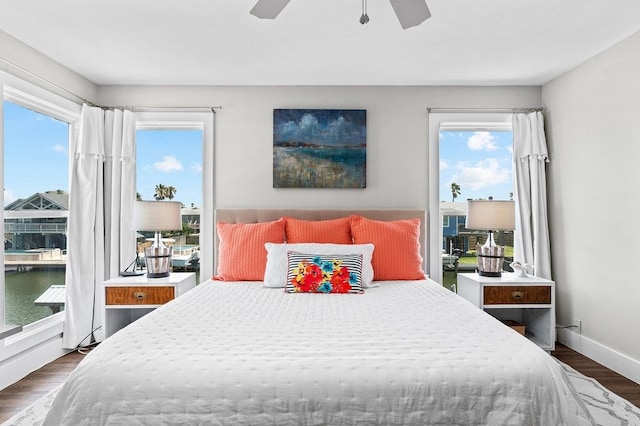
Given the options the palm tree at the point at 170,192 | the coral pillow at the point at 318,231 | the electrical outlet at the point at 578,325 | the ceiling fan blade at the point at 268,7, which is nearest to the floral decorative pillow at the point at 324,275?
the coral pillow at the point at 318,231

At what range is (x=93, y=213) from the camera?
3.75 metres

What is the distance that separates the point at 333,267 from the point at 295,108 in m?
1.83

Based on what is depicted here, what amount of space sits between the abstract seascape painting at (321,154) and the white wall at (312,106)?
71 mm

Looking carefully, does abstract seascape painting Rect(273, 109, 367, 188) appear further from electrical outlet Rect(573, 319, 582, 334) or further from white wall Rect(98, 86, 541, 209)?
electrical outlet Rect(573, 319, 582, 334)

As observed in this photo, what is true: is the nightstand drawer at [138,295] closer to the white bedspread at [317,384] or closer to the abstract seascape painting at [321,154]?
the abstract seascape painting at [321,154]

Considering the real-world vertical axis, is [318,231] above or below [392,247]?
above

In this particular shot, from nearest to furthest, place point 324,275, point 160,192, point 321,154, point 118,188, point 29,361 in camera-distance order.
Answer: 1. point 324,275
2. point 29,361
3. point 118,188
4. point 321,154
5. point 160,192

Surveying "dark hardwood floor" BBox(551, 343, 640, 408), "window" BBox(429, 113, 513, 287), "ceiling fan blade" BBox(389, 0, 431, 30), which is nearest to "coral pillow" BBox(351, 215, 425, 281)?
"window" BBox(429, 113, 513, 287)

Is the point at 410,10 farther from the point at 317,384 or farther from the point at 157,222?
the point at 157,222

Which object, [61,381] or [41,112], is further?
[41,112]

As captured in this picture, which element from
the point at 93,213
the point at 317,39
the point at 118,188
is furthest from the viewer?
the point at 118,188

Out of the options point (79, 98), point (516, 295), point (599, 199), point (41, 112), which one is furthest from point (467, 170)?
point (41, 112)

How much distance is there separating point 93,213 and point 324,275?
2287 millimetres

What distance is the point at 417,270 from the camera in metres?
3.40
